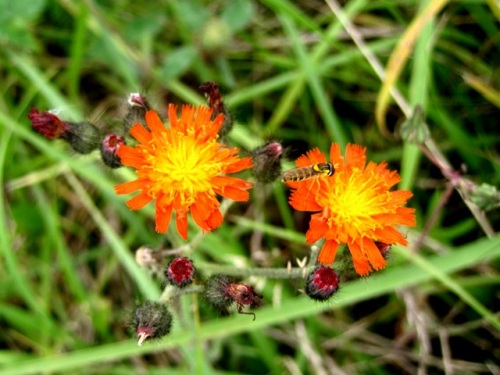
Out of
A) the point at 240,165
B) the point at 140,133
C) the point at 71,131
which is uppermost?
the point at 71,131

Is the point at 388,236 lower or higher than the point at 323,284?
higher

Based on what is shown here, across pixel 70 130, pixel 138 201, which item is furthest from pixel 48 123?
pixel 138 201

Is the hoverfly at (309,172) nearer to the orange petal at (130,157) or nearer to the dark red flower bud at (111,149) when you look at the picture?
the orange petal at (130,157)

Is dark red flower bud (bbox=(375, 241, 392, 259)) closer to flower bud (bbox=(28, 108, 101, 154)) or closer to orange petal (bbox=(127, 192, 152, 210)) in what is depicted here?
orange petal (bbox=(127, 192, 152, 210))

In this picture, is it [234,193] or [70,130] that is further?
[70,130]

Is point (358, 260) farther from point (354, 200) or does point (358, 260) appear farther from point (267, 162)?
point (267, 162)

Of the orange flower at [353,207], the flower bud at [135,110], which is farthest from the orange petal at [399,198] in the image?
the flower bud at [135,110]

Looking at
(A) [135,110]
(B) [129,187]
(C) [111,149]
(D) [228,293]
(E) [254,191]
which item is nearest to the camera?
(D) [228,293]
